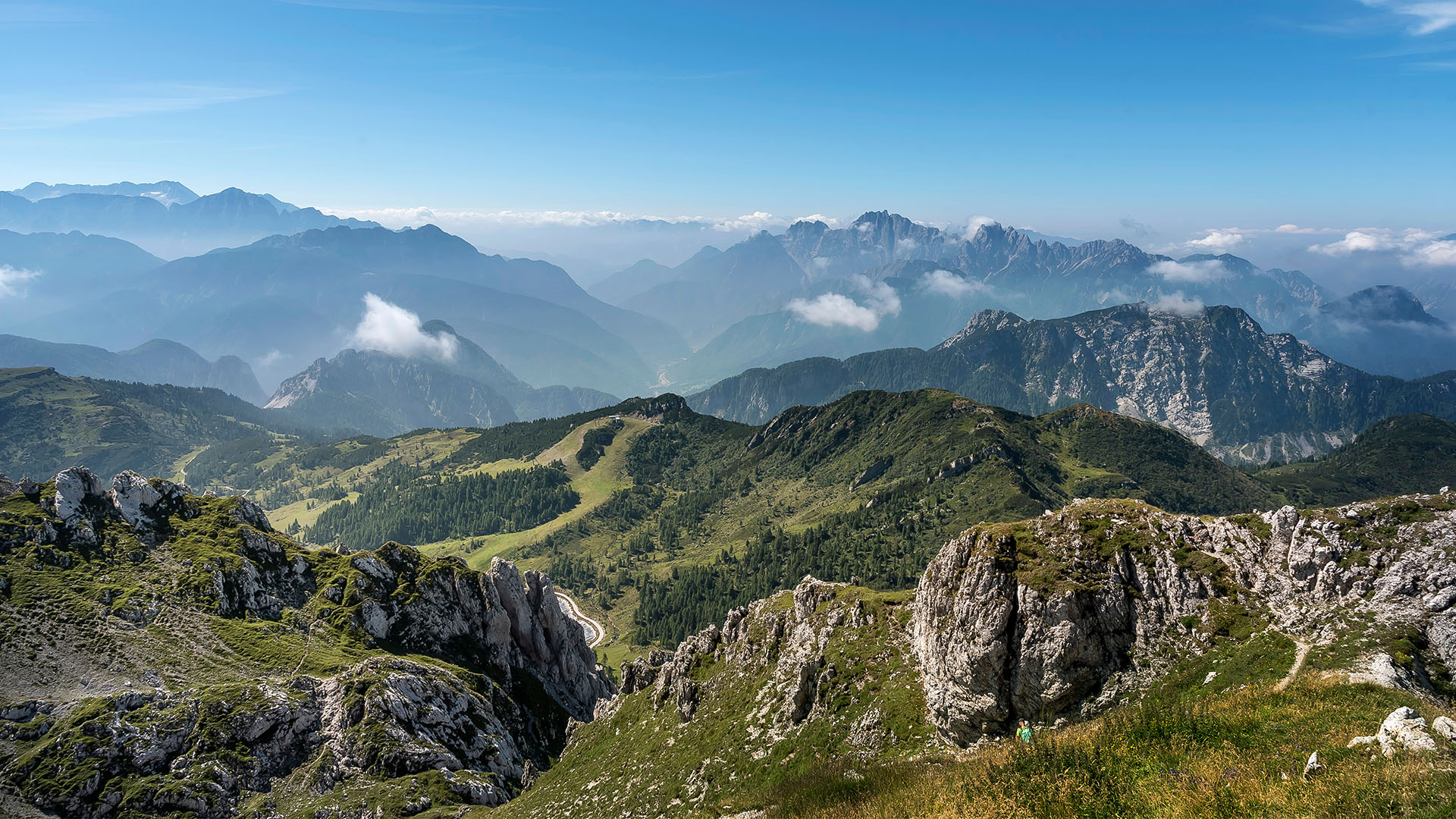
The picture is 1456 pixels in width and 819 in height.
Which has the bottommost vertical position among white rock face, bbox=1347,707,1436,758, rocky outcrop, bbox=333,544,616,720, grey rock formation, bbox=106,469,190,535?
rocky outcrop, bbox=333,544,616,720

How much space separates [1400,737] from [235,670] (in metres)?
105

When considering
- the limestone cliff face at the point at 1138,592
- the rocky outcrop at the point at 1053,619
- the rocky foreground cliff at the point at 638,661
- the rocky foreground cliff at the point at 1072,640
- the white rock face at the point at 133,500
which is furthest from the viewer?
the white rock face at the point at 133,500

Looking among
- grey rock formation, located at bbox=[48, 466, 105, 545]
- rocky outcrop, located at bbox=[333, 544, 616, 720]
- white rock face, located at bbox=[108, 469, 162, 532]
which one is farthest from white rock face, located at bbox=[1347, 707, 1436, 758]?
white rock face, located at bbox=[108, 469, 162, 532]

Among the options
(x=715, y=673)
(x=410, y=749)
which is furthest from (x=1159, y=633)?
(x=410, y=749)

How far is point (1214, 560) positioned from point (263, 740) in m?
95.2

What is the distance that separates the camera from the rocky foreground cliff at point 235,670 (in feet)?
208

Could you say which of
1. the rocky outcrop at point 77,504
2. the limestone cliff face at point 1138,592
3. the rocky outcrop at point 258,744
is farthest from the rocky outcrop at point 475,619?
the limestone cliff face at point 1138,592

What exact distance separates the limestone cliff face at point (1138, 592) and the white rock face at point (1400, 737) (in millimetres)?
19907

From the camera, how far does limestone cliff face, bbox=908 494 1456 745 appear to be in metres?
41.9

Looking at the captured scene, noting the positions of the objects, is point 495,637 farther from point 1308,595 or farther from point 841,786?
point 1308,595

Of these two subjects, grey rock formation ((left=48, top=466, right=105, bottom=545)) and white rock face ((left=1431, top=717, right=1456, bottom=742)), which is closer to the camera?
white rock face ((left=1431, top=717, right=1456, bottom=742))

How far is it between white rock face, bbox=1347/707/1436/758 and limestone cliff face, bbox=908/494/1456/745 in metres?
19.9

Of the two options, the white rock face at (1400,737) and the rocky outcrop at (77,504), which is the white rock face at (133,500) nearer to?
the rocky outcrop at (77,504)

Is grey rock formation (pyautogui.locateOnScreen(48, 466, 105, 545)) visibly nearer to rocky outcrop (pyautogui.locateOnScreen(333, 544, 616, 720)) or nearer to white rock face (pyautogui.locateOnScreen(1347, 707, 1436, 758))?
rocky outcrop (pyautogui.locateOnScreen(333, 544, 616, 720))
